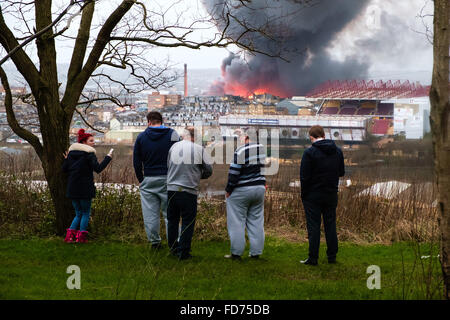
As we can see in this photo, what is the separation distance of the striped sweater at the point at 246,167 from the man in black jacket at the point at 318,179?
0.46 metres

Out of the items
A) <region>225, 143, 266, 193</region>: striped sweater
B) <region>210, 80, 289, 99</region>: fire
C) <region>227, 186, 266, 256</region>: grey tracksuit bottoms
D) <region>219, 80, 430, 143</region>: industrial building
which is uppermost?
<region>210, 80, 289, 99</region>: fire

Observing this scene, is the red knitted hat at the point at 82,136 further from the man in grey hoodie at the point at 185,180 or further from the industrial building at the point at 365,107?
the industrial building at the point at 365,107

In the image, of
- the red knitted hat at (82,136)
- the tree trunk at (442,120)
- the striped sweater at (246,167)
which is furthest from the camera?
the red knitted hat at (82,136)

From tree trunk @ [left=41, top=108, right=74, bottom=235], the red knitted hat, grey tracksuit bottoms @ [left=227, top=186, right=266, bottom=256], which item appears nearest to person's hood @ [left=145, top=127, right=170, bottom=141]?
the red knitted hat

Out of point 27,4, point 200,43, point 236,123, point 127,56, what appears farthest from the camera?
point 236,123

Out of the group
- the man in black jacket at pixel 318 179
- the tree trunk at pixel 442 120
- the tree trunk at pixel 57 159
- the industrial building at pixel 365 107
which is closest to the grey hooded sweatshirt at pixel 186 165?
the man in black jacket at pixel 318 179

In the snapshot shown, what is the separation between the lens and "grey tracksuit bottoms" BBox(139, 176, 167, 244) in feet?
19.5

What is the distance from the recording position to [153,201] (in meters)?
6.02

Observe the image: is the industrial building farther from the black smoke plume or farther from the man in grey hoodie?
the man in grey hoodie

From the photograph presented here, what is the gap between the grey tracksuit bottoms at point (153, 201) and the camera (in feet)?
19.5

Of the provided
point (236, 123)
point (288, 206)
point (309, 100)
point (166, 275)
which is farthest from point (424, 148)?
point (166, 275)
